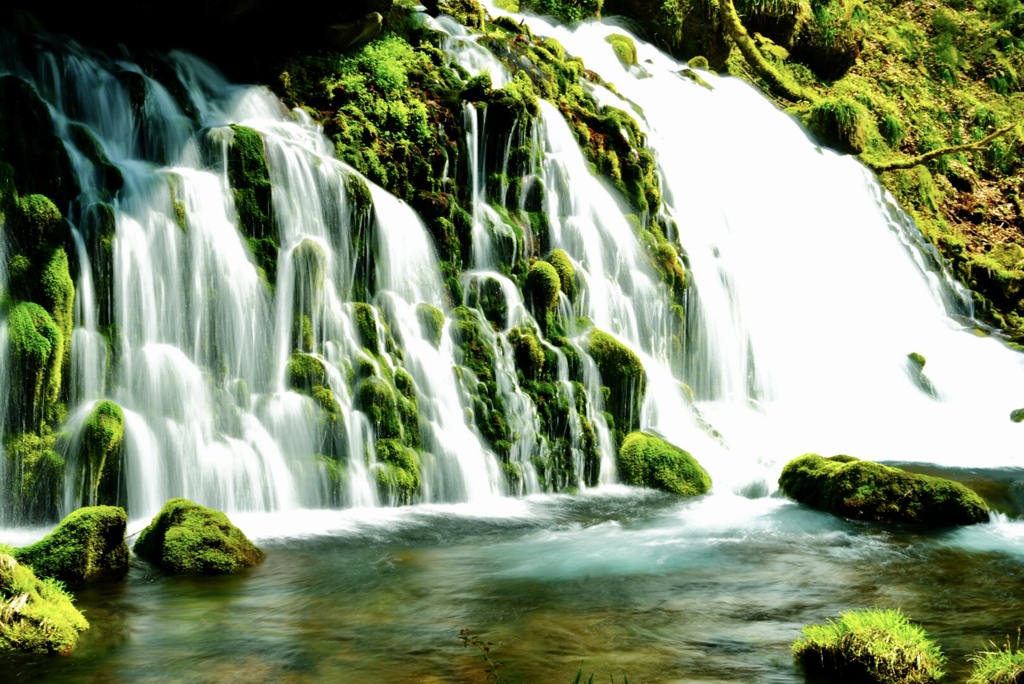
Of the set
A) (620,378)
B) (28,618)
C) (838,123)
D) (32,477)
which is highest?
(838,123)

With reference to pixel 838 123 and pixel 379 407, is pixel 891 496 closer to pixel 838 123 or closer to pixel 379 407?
pixel 379 407

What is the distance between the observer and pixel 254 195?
11797 millimetres

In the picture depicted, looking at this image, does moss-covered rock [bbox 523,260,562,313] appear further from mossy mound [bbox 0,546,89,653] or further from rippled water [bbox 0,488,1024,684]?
mossy mound [bbox 0,546,89,653]

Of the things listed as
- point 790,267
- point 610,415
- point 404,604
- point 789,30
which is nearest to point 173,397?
point 404,604

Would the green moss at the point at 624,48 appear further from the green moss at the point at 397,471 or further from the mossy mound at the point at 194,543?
the mossy mound at the point at 194,543

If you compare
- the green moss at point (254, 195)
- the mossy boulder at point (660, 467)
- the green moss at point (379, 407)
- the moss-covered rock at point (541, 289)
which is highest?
the green moss at point (254, 195)

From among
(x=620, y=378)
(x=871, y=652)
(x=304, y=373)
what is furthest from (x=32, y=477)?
(x=620, y=378)

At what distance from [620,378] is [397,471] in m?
3.85

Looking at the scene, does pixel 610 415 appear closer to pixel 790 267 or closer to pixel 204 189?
pixel 204 189

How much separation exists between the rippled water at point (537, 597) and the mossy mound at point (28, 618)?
0.41 ft

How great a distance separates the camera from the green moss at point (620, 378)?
1382cm

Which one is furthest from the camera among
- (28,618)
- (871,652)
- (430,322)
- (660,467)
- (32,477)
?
(660,467)

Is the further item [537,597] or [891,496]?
[891,496]

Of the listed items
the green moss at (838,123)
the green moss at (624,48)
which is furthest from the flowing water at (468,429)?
the green moss at (838,123)
